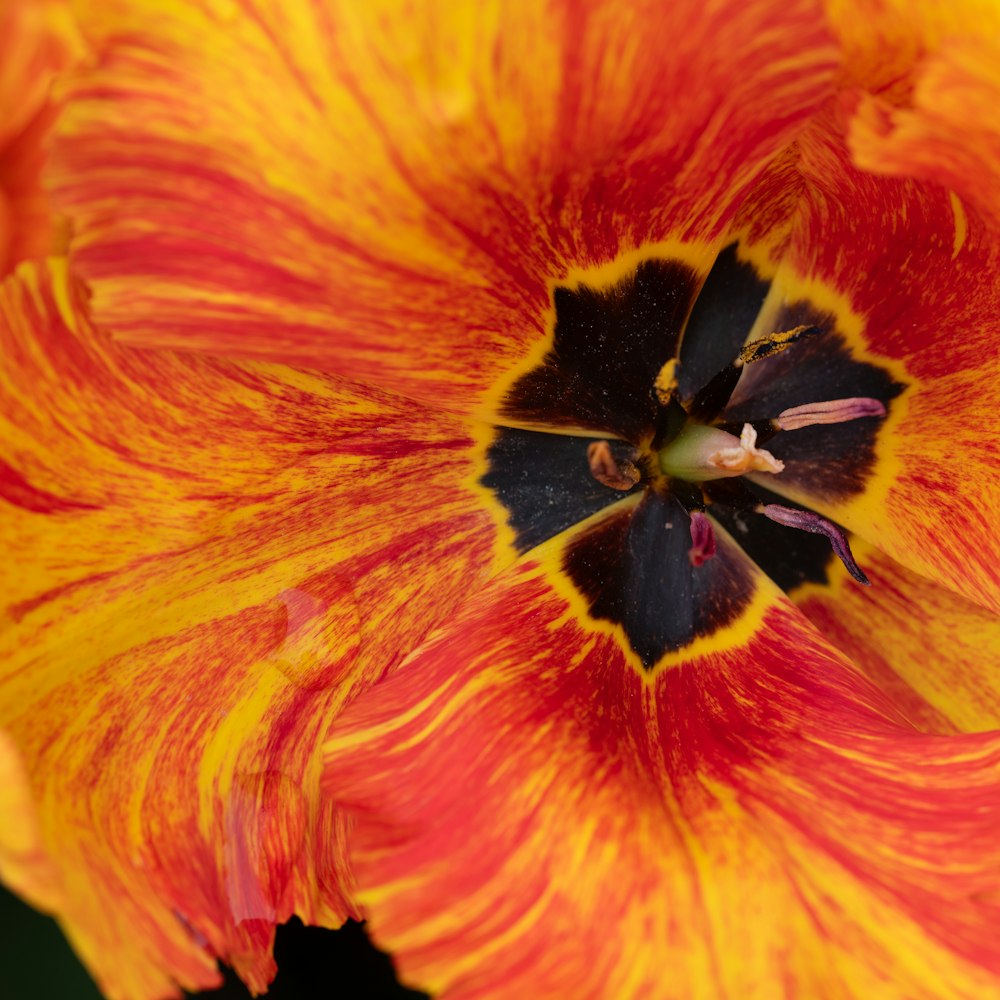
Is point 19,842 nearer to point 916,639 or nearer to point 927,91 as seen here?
point 927,91

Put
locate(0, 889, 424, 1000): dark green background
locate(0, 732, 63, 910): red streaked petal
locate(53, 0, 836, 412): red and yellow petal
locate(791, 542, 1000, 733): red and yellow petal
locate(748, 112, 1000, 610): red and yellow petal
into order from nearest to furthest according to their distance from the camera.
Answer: locate(0, 732, 63, 910): red streaked petal
locate(53, 0, 836, 412): red and yellow petal
locate(748, 112, 1000, 610): red and yellow petal
locate(791, 542, 1000, 733): red and yellow petal
locate(0, 889, 424, 1000): dark green background

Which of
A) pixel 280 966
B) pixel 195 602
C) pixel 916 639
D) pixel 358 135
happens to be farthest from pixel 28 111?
pixel 280 966

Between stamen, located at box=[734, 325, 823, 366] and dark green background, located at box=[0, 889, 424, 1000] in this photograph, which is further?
dark green background, located at box=[0, 889, 424, 1000]

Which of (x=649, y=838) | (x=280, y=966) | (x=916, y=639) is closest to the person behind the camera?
(x=649, y=838)

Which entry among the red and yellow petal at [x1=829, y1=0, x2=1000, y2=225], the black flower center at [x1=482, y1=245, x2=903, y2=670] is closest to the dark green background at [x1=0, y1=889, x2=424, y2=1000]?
the black flower center at [x1=482, y1=245, x2=903, y2=670]

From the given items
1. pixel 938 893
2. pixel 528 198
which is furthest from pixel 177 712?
pixel 938 893

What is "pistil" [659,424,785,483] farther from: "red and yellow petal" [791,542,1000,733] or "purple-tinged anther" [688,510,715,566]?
"red and yellow petal" [791,542,1000,733]

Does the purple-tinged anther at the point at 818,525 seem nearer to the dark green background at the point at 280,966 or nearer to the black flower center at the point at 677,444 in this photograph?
the black flower center at the point at 677,444
